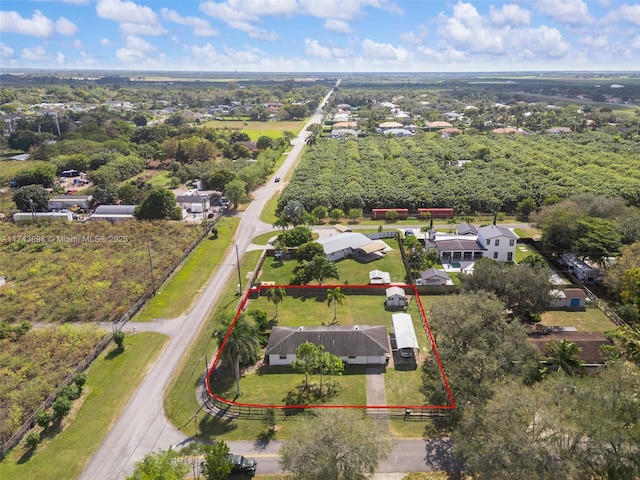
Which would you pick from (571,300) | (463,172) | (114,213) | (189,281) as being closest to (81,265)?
(189,281)

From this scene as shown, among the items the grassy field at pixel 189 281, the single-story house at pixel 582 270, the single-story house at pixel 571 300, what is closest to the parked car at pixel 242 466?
the grassy field at pixel 189 281

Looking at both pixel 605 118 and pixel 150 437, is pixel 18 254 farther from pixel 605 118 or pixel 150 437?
pixel 605 118

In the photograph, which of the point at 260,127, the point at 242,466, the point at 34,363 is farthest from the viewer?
the point at 260,127

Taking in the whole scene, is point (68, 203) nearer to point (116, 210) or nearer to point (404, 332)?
point (116, 210)

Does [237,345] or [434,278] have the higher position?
[237,345]

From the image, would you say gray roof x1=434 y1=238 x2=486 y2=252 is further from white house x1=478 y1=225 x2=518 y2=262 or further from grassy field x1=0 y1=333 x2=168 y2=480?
grassy field x1=0 y1=333 x2=168 y2=480

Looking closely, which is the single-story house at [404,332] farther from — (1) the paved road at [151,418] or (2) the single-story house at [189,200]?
(2) the single-story house at [189,200]
